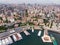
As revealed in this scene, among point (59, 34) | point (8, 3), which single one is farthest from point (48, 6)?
point (8, 3)

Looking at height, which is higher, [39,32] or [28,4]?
[28,4]

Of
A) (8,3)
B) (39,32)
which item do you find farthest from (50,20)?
(8,3)

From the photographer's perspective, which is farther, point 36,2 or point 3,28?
point 36,2

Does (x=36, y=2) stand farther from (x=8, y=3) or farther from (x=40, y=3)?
(x=8, y=3)

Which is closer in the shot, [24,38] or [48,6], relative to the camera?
[24,38]

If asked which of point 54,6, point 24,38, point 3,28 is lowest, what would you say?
point 24,38

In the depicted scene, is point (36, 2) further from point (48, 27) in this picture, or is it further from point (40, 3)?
point (48, 27)

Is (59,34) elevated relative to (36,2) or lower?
lower

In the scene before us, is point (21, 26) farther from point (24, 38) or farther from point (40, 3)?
point (40, 3)
